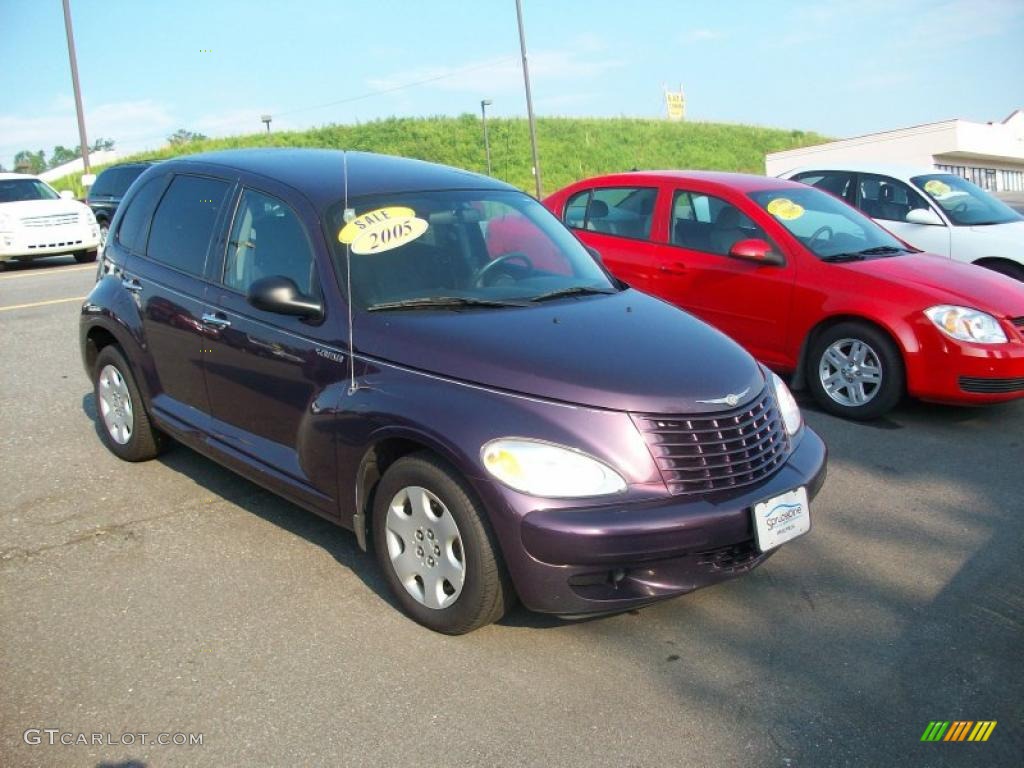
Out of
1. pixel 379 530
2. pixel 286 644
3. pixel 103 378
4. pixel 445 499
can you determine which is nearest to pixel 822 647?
pixel 445 499

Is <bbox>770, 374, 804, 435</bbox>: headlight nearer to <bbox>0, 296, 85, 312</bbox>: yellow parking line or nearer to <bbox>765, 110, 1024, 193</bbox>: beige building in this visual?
<bbox>0, 296, 85, 312</bbox>: yellow parking line

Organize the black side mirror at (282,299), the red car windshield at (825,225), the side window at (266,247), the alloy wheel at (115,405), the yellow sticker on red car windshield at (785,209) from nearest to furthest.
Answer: the black side mirror at (282,299)
the side window at (266,247)
the alloy wheel at (115,405)
the red car windshield at (825,225)
the yellow sticker on red car windshield at (785,209)

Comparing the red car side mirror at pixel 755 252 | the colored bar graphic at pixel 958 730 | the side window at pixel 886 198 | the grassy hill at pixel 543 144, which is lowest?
the colored bar graphic at pixel 958 730

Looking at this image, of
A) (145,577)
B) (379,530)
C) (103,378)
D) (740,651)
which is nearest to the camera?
(740,651)

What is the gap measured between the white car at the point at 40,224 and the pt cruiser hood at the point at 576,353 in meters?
14.2

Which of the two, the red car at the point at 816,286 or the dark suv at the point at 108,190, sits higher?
the dark suv at the point at 108,190

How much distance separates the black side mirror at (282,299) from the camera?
4.00 meters

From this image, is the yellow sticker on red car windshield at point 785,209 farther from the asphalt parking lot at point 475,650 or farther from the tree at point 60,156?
the tree at point 60,156

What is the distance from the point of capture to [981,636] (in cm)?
369

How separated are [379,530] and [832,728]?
1775 mm

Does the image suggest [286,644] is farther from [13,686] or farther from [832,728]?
[832,728]

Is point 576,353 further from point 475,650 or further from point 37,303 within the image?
point 37,303

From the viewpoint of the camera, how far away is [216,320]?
457 cm

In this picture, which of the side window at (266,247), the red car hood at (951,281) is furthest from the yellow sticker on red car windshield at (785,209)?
the side window at (266,247)
